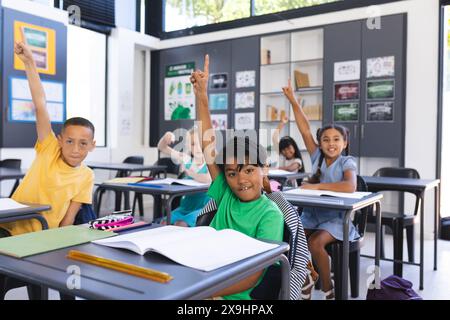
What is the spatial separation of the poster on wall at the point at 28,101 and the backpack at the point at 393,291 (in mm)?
4396

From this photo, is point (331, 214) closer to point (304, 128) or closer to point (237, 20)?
point (304, 128)

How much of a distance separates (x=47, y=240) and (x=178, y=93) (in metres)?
5.76

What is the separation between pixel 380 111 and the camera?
4.79 metres

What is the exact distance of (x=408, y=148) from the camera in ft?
15.3

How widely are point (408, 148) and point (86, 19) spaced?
4.47 m

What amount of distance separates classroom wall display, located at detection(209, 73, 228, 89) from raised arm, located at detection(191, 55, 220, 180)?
4.50 m

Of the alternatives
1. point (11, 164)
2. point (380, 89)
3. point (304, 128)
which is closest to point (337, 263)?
point (304, 128)

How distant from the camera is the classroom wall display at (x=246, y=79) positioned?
19.1 ft

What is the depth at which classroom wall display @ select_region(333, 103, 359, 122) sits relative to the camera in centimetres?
495

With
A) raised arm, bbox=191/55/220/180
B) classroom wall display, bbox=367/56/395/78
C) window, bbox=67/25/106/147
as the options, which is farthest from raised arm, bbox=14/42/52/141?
classroom wall display, bbox=367/56/395/78

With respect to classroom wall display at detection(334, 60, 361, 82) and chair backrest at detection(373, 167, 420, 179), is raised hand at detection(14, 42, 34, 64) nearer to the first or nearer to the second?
chair backrest at detection(373, 167, 420, 179)

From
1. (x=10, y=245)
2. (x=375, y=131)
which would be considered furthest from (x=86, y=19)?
(x=10, y=245)
